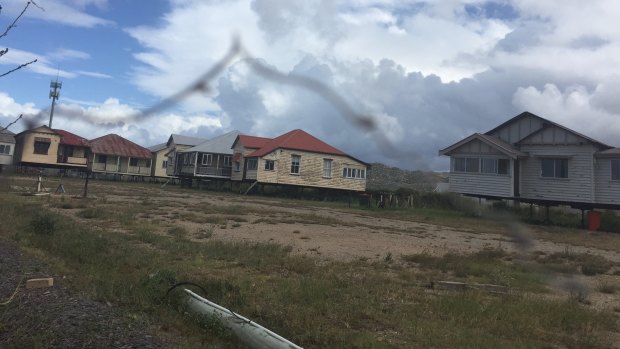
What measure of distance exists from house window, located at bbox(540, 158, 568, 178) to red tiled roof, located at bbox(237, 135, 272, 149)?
29.0m

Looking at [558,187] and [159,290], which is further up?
[558,187]

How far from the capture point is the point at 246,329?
5.01 meters

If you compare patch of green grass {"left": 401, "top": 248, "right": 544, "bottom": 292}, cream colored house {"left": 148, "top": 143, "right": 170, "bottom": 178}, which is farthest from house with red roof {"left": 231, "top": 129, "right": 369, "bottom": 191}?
patch of green grass {"left": 401, "top": 248, "right": 544, "bottom": 292}

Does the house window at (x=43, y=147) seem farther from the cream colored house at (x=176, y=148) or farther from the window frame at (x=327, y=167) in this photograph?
the window frame at (x=327, y=167)

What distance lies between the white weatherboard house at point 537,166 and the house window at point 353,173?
16469mm

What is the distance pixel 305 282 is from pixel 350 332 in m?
2.14

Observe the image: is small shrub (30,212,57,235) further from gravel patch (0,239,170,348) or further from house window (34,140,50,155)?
house window (34,140,50,155)

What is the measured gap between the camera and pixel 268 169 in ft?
148

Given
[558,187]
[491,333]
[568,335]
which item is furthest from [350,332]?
[558,187]

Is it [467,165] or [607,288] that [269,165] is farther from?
[607,288]

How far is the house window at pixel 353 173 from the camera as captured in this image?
47.4 metres

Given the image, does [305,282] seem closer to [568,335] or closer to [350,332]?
[350,332]

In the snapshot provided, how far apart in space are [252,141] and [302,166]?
8556 mm

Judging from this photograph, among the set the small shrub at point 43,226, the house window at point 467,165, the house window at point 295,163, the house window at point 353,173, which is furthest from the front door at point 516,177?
the small shrub at point 43,226
